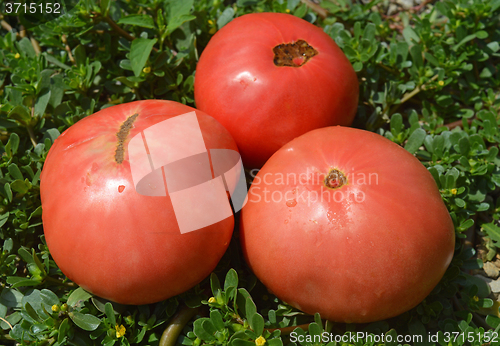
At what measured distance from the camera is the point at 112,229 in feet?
4.86

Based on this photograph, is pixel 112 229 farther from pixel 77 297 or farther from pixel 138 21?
pixel 138 21

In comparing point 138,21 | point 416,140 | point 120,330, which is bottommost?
point 120,330

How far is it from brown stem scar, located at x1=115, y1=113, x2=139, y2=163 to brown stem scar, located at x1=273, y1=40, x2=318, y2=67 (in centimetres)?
72

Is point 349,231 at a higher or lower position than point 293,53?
lower

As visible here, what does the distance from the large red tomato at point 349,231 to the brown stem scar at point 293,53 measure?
0.44 meters

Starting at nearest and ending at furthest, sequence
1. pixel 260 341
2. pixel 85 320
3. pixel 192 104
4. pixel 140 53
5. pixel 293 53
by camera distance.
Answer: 1. pixel 260 341
2. pixel 85 320
3. pixel 293 53
4. pixel 140 53
5. pixel 192 104

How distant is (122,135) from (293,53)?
2.95 feet

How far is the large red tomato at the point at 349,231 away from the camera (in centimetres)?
149

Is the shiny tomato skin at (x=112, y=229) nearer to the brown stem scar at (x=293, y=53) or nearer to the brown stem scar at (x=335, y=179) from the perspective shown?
the brown stem scar at (x=335, y=179)

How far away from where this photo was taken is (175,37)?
102 inches

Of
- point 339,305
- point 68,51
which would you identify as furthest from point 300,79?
point 68,51

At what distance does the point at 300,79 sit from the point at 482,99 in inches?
58.5

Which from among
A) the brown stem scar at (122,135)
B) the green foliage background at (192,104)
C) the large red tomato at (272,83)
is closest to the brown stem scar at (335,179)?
the large red tomato at (272,83)

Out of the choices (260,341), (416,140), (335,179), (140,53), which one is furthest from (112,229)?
(416,140)
